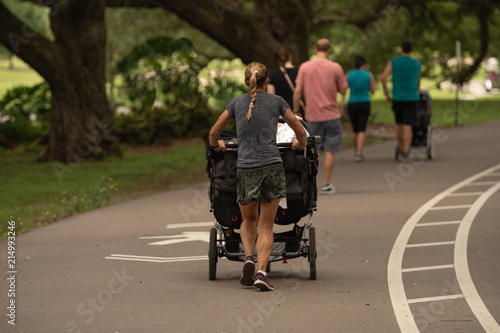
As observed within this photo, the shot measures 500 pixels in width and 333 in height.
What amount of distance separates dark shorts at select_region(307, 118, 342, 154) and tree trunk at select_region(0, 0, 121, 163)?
7.84 m

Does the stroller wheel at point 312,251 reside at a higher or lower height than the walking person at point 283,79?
lower

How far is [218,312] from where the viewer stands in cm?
709

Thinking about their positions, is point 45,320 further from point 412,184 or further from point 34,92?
point 34,92

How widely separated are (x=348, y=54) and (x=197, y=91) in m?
8.40

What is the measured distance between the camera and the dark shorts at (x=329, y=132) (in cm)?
1356

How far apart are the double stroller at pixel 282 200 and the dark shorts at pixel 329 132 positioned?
518 centimetres

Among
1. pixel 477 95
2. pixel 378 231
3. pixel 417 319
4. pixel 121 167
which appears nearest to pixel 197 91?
pixel 121 167

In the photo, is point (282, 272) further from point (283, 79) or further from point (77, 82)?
point (77, 82)

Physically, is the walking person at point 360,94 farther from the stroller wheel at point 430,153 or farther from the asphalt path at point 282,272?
the asphalt path at point 282,272

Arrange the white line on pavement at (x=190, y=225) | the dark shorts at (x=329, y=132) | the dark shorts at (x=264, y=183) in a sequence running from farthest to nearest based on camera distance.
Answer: the dark shorts at (x=329, y=132)
the white line on pavement at (x=190, y=225)
the dark shorts at (x=264, y=183)

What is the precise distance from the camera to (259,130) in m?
7.81

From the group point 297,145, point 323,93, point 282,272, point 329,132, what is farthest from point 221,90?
point 297,145

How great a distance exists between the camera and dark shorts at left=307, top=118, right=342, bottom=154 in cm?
1356

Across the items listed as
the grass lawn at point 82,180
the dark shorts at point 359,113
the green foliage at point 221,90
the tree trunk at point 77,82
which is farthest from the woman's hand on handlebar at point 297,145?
the green foliage at point 221,90
